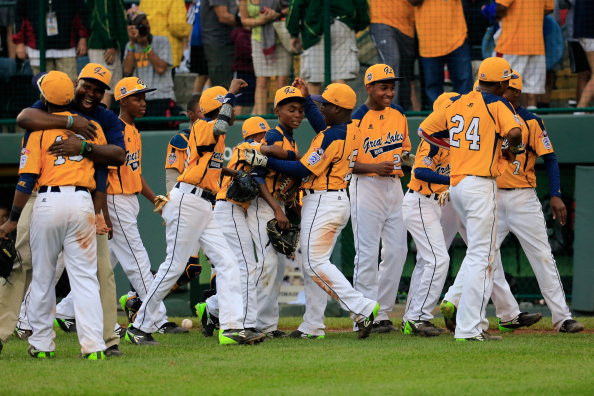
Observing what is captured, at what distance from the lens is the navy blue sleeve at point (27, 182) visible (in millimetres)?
6008

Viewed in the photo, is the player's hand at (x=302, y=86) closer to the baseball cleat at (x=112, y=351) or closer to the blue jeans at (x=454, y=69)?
the baseball cleat at (x=112, y=351)

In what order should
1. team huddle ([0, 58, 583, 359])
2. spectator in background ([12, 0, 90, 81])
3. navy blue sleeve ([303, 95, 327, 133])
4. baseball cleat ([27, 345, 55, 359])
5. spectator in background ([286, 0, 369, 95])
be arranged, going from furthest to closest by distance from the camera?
spectator in background ([12, 0, 90, 81])
spectator in background ([286, 0, 369, 95])
navy blue sleeve ([303, 95, 327, 133])
baseball cleat ([27, 345, 55, 359])
team huddle ([0, 58, 583, 359])

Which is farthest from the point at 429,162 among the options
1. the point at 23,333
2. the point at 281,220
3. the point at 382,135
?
the point at 23,333

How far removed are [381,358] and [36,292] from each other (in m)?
2.52

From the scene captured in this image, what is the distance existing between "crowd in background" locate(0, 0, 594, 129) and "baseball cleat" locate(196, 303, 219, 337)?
12.9 ft

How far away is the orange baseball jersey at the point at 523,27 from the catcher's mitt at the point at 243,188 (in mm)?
4445

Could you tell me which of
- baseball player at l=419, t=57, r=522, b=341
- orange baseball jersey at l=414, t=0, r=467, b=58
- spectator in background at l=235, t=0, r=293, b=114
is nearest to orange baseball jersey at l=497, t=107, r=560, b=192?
baseball player at l=419, t=57, r=522, b=341

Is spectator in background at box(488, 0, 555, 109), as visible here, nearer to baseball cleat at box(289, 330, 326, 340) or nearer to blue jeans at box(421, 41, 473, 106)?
blue jeans at box(421, 41, 473, 106)

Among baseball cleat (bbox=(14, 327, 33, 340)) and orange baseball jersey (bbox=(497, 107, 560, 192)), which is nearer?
orange baseball jersey (bbox=(497, 107, 560, 192))

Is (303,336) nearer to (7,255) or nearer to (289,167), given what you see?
(289,167)

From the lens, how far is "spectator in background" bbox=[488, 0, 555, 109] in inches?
406

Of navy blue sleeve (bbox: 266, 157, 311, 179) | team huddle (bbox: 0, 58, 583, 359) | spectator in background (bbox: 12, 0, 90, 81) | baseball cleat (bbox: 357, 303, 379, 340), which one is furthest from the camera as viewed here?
spectator in background (bbox: 12, 0, 90, 81)

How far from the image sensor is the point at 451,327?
309 inches

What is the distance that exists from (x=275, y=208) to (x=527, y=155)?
7.97 feet
